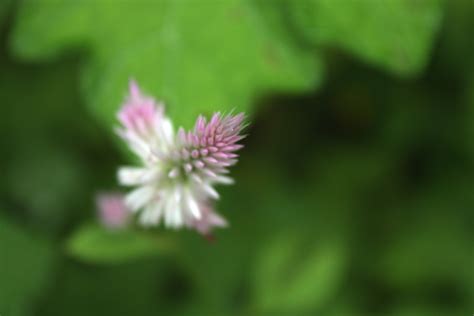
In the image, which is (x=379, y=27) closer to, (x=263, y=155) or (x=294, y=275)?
(x=294, y=275)

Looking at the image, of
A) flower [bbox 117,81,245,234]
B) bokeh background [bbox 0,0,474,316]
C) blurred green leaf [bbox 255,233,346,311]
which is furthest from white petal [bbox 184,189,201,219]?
blurred green leaf [bbox 255,233,346,311]

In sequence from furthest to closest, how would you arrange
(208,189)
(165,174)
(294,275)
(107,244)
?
(294,275)
(107,244)
(165,174)
(208,189)

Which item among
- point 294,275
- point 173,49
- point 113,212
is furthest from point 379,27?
point 113,212

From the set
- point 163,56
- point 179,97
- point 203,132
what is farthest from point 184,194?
point 163,56

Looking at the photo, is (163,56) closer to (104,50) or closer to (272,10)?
(104,50)

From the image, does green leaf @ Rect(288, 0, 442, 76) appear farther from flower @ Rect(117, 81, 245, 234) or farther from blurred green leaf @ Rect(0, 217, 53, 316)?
blurred green leaf @ Rect(0, 217, 53, 316)

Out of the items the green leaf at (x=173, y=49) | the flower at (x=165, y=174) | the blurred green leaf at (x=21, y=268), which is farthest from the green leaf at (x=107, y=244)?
the flower at (x=165, y=174)
